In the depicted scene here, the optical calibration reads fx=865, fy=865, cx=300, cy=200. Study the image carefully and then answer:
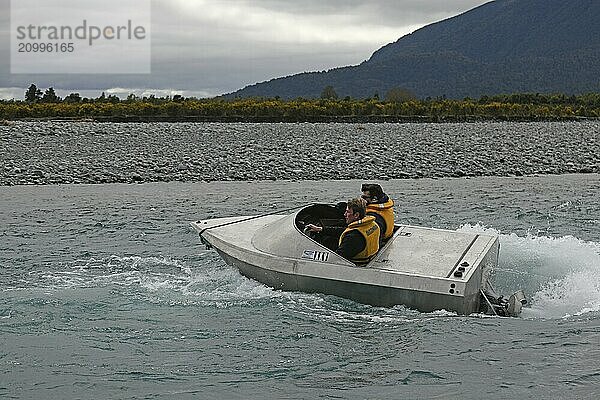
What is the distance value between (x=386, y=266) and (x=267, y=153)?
20408mm

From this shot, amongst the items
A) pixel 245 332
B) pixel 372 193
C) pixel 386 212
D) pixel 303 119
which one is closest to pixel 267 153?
pixel 386 212

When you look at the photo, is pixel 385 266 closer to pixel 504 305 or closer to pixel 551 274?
pixel 504 305

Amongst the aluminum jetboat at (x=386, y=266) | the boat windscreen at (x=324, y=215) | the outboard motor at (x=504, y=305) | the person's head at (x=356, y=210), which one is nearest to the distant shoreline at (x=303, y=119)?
the boat windscreen at (x=324, y=215)

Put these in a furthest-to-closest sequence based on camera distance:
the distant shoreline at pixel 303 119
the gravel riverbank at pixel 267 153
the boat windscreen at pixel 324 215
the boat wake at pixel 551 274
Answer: the distant shoreline at pixel 303 119 < the gravel riverbank at pixel 267 153 < the boat windscreen at pixel 324 215 < the boat wake at pixel 551 274

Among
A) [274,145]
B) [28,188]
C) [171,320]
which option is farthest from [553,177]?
[171,320]

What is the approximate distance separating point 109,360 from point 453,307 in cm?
388

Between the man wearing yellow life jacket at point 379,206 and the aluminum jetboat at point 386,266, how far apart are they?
0.64 feet

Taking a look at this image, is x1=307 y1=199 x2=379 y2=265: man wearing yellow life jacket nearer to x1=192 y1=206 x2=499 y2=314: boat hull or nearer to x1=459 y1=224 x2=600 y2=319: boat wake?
x1=192 y1=206 x2=499 y2=314: boat hull

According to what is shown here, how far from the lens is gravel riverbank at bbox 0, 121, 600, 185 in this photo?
86.9 ft

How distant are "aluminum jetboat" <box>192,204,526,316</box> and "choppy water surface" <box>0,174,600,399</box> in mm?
176

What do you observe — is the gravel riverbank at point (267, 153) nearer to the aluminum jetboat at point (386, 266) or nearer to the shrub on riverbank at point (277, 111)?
the shrub on riverbank at point (277, 111)

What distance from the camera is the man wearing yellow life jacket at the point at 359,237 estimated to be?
10.5 m

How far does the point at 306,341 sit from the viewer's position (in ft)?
30.5

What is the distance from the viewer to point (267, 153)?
3061 centimetres
